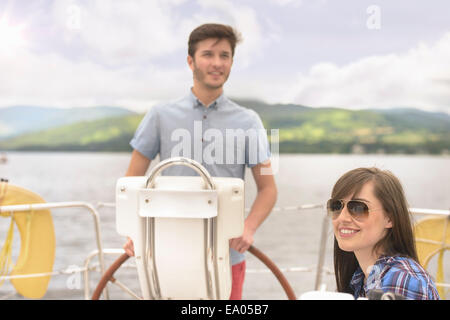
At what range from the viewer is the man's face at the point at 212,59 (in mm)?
1767

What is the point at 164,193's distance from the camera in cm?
129

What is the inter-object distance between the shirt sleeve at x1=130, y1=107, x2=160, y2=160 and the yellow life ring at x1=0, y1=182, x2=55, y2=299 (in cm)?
81

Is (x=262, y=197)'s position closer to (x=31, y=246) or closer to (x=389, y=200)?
(x=389, y=200)

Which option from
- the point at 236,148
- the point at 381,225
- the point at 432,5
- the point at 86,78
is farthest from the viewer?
the point at 86,78

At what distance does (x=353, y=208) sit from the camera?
1041mm

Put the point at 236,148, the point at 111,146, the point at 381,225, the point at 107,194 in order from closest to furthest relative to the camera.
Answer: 1. the point at 381,225
2. the point at 236,148
3. the point at 111,146
4. the point at 107,194

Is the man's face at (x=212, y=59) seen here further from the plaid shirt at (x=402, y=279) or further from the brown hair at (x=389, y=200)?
the plaid shirt at (x=402, y=279)

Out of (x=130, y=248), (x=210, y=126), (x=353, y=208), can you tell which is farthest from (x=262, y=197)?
→ (x=353, y=208)

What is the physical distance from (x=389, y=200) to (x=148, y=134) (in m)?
0.97

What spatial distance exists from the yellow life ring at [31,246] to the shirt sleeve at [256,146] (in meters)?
1.08

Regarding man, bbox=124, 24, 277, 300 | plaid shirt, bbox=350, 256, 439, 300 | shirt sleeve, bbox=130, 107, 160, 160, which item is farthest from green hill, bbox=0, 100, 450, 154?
plaid shirt, bbox=350, 256, 439, 300

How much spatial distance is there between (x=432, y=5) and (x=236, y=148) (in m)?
0.92
